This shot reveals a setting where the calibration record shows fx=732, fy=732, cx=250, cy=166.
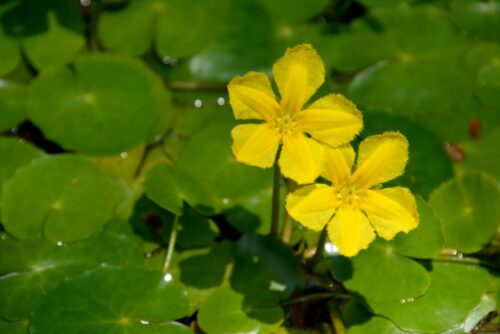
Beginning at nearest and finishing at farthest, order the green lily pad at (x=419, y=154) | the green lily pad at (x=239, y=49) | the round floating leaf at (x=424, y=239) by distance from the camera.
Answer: the round floating leaf at (x=424, y=239)
the green lily pad at (x=419, y=154)
the green lily pad at (x=239, y=49)

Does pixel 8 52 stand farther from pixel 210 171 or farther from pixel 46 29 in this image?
pixel 210 171

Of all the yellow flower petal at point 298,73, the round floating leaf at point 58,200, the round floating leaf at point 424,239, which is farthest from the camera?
the round floating leaf at point 58,200

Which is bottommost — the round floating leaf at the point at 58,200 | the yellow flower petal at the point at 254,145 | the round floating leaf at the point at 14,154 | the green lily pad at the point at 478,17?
the round floating leaf at the point at 58,200

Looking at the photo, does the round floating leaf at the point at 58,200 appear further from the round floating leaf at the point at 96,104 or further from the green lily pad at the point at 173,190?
the green lily pad at the point at 173,190

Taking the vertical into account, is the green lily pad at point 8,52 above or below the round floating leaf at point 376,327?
above

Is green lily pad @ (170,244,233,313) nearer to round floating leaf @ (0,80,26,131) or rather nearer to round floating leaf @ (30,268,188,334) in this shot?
round floating leaf @ (30,268,188,334)

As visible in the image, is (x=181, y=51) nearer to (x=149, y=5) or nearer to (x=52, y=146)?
(x=149, y=5)

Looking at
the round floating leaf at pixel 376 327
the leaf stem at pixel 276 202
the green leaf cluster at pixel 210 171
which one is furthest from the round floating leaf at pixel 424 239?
the leaf stem at pixel 276 202

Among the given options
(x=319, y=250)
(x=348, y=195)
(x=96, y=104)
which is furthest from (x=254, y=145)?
(x=96, y=104)
